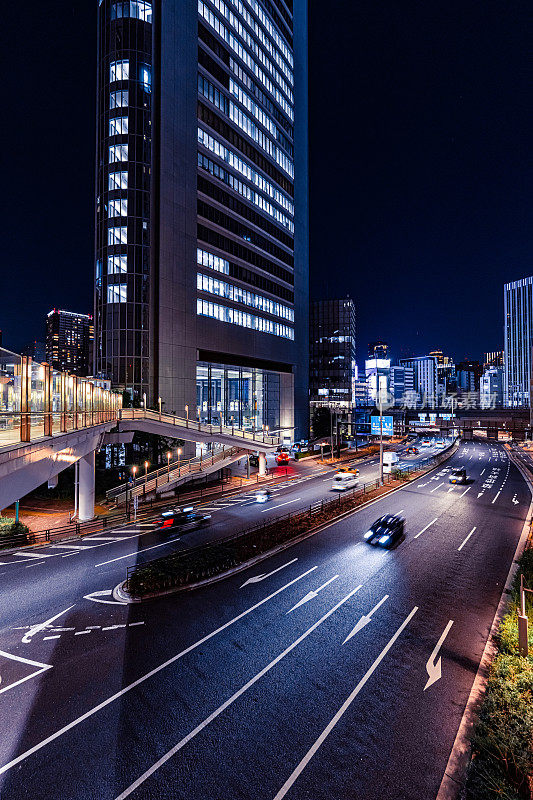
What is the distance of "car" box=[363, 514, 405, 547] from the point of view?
2494 cm

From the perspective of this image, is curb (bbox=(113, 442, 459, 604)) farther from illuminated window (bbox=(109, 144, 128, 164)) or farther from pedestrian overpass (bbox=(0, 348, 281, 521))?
illuminated window (bbox=(109, 144, 128, 164))

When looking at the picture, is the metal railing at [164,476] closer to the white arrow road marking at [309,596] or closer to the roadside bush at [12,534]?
the roadside bush at [12,534]

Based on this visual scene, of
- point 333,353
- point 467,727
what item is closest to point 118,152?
point 467,727

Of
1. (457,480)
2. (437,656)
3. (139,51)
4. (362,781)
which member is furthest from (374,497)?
(139,51)

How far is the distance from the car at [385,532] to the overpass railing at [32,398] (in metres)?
20.5

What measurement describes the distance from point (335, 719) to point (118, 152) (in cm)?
6348

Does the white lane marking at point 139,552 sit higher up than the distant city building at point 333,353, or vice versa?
the distant city building at point 333,353

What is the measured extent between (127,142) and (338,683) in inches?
2478

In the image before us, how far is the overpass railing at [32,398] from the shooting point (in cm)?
1142

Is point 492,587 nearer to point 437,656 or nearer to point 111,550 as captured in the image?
point 437,656

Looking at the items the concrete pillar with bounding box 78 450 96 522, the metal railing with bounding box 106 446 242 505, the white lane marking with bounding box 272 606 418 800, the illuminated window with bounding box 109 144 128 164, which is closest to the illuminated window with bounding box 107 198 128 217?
the illuminated window with bounding box 109 144 128 164

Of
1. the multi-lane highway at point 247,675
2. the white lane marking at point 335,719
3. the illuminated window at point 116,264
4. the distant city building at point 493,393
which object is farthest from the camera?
the distant city building at point 493,393

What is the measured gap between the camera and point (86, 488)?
31.3 meters

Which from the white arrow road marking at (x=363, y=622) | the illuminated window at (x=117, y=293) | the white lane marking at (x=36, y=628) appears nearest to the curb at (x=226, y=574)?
the white lane marking at (x=36, y=628)
